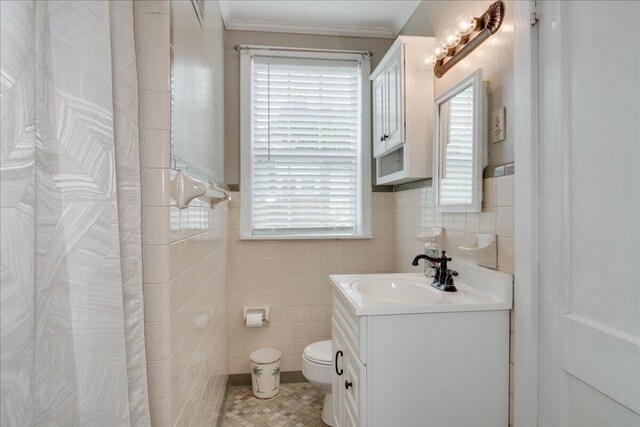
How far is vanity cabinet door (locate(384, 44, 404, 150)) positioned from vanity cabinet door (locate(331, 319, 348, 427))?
1054mm

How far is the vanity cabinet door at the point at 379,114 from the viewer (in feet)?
7.09

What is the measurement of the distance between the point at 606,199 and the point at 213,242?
1597 millimetres

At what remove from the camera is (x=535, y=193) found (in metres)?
1.16

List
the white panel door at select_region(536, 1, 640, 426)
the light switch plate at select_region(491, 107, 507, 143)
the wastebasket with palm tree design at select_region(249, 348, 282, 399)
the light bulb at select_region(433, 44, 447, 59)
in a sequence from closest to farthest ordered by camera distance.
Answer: the white panel door at select_region(536, 1, 640, 426) < the light switch plate at select_region(491, 107, 507, 143) < the light bulb at select_region(433, 44, 447, 59) < the wastebasket with palm tree design at select_region(249, 348, 282, 399)

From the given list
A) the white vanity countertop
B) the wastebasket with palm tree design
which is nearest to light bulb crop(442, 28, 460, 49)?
the white vanity countertop

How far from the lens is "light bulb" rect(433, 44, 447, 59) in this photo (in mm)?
1697

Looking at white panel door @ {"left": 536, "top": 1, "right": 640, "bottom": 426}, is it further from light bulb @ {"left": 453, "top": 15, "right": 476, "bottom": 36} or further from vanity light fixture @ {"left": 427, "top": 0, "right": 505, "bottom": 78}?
light bulb @ {"left": 453, "top": 15, "right": 476, "bottom": 36}

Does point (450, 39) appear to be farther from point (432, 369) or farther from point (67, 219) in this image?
point (67, 219)

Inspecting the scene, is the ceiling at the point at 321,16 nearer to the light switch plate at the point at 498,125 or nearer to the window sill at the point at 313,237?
the light switch plate at the point at 498,125

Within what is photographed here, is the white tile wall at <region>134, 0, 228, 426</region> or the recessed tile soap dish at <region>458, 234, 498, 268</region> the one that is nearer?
the white tile wall at <region>134, 0, 228, 426</region>

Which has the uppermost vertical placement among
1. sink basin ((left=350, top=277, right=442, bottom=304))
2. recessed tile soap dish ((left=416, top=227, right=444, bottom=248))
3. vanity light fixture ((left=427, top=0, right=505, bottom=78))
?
vanity light fixture ((left=427, top=0, right=505, bottom=78))

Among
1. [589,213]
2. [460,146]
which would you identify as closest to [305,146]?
[460,146]

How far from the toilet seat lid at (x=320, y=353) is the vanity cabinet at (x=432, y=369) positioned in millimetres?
680

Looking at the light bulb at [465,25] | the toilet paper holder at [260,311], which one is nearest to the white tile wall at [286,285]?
the toilet paper holder at [260,311]
